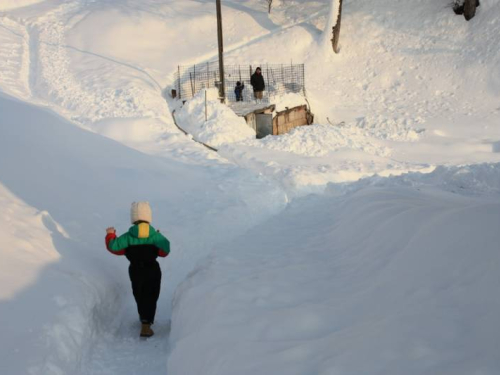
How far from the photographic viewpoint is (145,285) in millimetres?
5469

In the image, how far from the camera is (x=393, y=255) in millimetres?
5219

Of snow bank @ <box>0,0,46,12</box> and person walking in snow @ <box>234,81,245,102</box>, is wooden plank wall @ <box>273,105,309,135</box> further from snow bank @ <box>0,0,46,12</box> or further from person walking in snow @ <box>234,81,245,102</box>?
snow bank @ <box>0,0,46,12</box>

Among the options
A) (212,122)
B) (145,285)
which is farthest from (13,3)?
(145,285)

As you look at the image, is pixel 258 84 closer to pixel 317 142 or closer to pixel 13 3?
pixel 317 142

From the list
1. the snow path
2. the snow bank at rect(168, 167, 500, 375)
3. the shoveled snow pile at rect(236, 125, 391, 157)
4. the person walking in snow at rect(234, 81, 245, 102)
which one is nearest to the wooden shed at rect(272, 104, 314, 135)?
the person walking in snow at rect(234, 81, 245, 102)

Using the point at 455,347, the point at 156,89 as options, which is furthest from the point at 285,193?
the point at 156,89

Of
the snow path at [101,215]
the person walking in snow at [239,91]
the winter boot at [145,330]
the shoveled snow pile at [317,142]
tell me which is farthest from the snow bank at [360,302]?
the person walking in snow at [239,91]

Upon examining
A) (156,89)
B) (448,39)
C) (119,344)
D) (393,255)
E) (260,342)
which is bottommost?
(119,344)

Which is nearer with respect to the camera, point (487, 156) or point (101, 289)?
point (101, 289)

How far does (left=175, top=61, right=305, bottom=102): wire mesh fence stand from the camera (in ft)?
65.6

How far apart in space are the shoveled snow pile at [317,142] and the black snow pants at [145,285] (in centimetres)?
842

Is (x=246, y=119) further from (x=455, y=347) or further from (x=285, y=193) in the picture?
(x=455, y=347)

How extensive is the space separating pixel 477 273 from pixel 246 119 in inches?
532

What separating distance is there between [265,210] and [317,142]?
486cm
